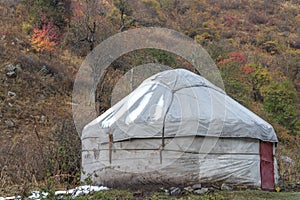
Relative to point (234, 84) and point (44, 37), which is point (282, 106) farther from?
point (44, 37)

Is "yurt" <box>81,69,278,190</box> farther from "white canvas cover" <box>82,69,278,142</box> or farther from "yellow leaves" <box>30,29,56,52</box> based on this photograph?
"yellow leaves" <box>30,29,56,52</box>

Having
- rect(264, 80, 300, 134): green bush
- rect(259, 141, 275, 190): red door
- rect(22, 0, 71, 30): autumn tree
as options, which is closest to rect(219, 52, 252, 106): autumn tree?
rect(264, 80, 300, 134): green bush

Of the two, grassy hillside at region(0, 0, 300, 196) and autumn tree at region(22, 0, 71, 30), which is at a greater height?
autumn tree at region(22, 0, 71, 30)

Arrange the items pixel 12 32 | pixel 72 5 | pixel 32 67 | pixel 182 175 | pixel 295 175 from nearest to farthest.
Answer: pixel 182 175, pixel 295 175, pixel 32 67, pixel 12 32, pixel 72 5

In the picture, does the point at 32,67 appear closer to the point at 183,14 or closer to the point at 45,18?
the point at 45,18

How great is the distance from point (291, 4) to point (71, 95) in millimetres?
32067

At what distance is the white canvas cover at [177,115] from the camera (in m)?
6.15

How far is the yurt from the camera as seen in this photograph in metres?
6.13

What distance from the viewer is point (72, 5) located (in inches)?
846

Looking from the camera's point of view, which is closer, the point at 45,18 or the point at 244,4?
the point at 45,18

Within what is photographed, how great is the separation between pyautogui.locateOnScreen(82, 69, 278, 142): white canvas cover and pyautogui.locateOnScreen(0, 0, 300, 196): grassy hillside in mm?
1094

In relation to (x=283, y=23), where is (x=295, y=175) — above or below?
below

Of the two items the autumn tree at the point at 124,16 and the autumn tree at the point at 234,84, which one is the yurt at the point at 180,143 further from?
the autumn tree at the point at 124,16

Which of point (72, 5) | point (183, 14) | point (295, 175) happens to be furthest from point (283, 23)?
point (295, 175)
